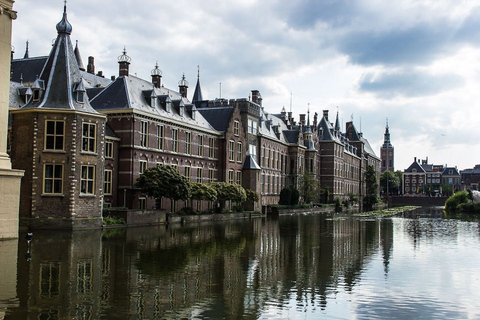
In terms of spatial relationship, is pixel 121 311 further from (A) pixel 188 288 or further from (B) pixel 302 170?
(B) pixel 302 170

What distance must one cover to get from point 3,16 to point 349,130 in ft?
363

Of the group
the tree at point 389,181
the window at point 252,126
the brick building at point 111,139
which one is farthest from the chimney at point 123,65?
the tree at point 389,181

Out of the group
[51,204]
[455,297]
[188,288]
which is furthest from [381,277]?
[51,204]

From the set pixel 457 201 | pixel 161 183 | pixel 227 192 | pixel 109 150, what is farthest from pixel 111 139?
pixel 457 201

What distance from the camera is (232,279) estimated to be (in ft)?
57.6

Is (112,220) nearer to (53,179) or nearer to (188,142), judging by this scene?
(53,179)

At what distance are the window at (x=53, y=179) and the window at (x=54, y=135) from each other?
126 cm

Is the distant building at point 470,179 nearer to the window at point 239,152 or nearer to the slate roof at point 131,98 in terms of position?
the window at point 239,152

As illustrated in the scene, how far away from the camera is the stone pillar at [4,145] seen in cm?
1675

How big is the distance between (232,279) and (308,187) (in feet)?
209

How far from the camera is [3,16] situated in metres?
16.9

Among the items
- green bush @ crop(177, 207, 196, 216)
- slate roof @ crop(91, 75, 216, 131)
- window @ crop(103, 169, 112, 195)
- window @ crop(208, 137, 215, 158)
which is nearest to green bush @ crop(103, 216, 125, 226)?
window @ crop(103, 169, 112, 195)

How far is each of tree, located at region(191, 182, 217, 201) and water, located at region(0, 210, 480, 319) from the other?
16.5 meters

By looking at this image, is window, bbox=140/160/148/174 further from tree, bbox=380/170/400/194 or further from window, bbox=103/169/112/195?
tree, bbox=380/170/400/194
